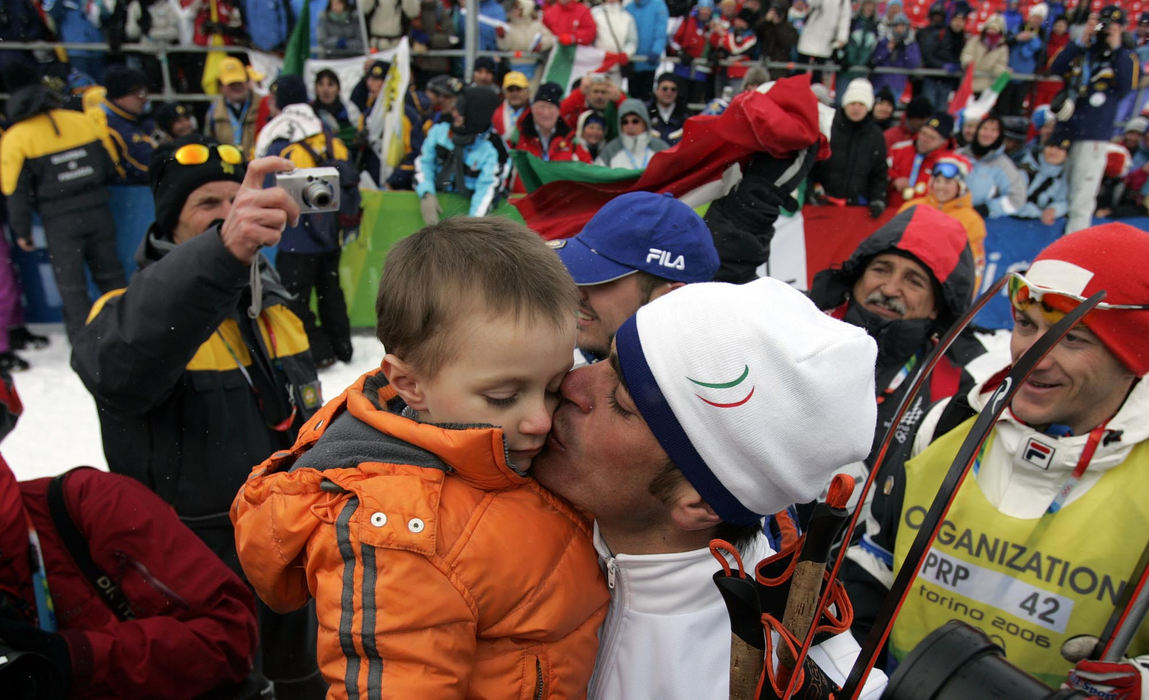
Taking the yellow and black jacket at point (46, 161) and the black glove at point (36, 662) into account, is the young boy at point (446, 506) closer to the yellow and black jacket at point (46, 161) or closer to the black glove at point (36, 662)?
the black glove at point (36, 662)

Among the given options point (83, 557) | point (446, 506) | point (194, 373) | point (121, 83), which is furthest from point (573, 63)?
point (446, 506)

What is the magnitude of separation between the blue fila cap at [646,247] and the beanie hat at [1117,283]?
0.93m

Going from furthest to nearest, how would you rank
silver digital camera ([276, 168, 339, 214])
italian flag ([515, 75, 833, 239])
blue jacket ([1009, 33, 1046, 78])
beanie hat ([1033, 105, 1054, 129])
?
1. blue jacket ([1009, 33, 1046, 78])
2. beanie hat ([1033, 105, 1054, 129])
3. italian flag ([515, 75, 833, 239])
4. silver digital camera ([276, 168, 339, 214])

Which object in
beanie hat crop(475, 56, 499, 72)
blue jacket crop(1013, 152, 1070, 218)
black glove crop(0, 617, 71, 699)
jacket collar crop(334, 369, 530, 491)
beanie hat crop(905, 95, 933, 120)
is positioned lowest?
blue jacket crop(1013, 152, 1070, 218)

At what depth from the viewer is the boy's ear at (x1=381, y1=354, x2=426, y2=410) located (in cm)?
139

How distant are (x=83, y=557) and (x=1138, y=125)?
13.0 meters

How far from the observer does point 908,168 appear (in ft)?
27.8

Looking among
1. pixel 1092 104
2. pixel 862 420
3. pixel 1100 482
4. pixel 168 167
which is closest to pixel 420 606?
pixel 862 420

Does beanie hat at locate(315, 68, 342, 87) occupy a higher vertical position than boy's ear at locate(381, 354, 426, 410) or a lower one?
lower

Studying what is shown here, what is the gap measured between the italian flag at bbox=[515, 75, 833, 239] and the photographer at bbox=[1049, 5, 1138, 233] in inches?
309

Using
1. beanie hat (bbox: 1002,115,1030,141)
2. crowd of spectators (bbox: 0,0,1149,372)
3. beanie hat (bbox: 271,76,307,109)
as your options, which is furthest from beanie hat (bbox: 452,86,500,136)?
beanie hat (bbox: 1002,115,1030,141)

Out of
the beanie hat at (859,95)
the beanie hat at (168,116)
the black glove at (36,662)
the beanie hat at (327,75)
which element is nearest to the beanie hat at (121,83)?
the beanie hat at (168,116)

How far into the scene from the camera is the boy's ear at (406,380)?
1.39 metres

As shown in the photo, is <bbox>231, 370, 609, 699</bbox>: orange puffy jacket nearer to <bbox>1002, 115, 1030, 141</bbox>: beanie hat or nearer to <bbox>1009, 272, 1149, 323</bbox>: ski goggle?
<bbox>1009, 272, 1149, 323</bbox>: ski goggle
